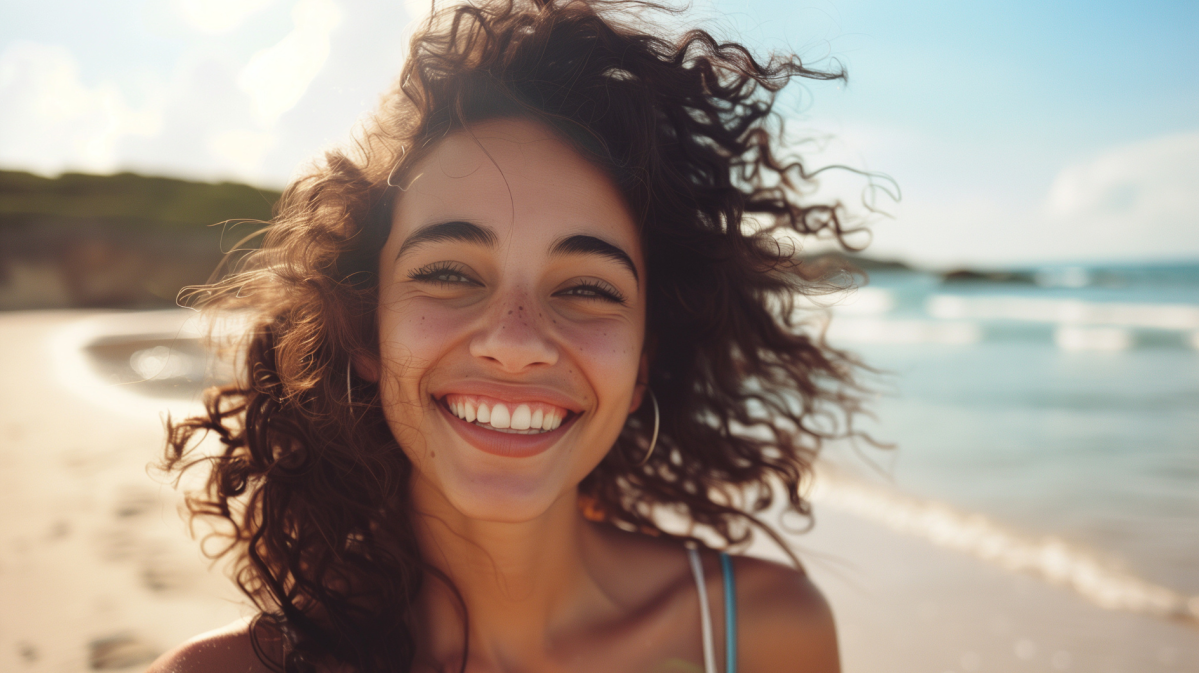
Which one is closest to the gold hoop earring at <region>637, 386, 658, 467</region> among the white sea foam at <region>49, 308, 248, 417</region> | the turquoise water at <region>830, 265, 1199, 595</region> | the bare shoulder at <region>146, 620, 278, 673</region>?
the turquoise water at <region>830, 265, 1199, 595</region>

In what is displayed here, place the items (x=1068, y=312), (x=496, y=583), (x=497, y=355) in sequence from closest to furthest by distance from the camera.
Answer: (x=497, y=355) → (x=496, y=583) → (x=1068, y=312)

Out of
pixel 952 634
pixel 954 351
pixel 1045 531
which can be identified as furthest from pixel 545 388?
pixel 954 351

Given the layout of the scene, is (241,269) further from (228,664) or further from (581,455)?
(581,455)

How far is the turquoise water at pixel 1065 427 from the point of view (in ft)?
17.5

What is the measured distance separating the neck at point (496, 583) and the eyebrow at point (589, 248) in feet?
2.43

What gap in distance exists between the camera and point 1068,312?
22797 mm

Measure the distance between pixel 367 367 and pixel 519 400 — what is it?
0.52m

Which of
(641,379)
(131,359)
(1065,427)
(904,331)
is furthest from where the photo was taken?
(904,331)

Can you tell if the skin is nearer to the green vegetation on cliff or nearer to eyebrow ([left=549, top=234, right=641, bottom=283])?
eyebrow ([left=549, top=234, right=641, bottom=283])

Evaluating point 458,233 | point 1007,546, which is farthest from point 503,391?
point 1007,546

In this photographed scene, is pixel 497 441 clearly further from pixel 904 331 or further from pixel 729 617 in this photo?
pixel 904 331

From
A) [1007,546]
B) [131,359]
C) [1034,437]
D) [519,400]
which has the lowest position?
[131,359]

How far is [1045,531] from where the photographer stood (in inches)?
207

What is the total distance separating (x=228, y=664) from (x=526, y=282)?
4.00 feet
